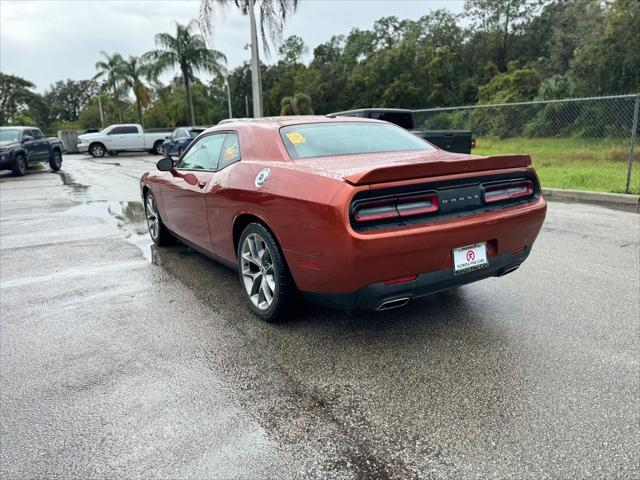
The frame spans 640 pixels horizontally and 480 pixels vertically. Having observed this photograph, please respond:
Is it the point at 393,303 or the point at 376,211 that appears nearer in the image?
the point at 376,211

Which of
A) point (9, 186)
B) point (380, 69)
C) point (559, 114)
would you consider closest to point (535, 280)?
point (559, 114)

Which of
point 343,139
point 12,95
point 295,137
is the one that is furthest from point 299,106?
point 12,95

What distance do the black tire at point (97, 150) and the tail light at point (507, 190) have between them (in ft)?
92.1

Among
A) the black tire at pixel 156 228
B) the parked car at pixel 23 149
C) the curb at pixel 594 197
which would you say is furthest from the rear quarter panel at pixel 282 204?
the parked car at pixel 23 149

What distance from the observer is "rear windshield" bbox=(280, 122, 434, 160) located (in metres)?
3.62

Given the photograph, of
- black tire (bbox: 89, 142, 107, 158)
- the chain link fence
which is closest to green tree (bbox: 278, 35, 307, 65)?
black tire (bbox: 89, 142, 107, 158)

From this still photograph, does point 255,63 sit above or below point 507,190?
above

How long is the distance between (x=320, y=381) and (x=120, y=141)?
2800 centimetres

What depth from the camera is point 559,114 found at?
11078 mm

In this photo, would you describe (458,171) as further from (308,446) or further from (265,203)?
(308,446)

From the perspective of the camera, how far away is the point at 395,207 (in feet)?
9.39

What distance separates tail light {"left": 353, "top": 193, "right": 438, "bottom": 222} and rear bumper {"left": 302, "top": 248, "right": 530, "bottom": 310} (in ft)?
1.29

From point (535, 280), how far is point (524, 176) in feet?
4.39

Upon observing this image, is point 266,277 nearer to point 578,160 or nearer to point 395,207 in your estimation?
point 395,207
